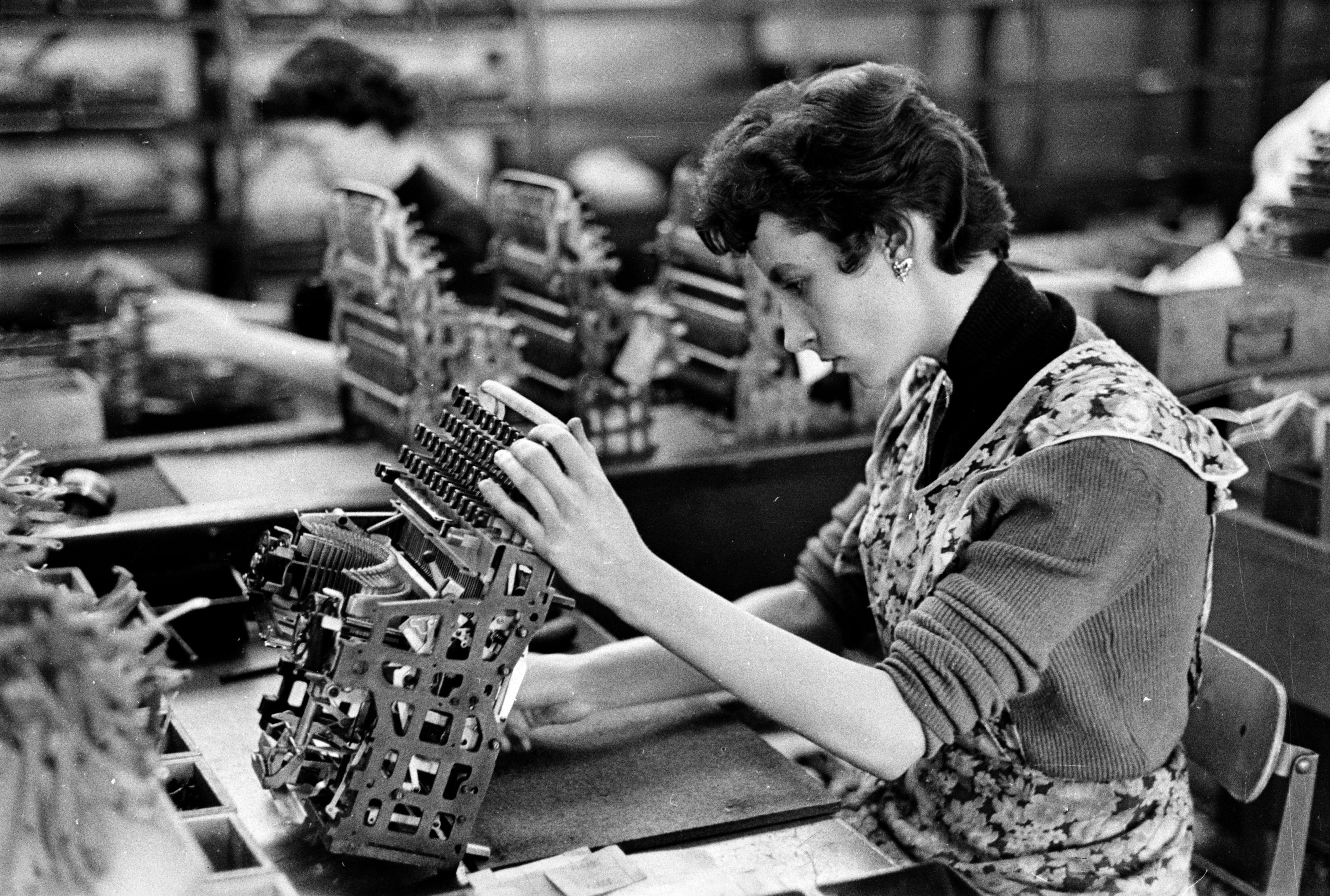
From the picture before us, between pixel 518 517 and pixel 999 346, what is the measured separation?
0.68 meters

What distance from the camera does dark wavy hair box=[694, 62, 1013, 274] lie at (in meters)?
1.81

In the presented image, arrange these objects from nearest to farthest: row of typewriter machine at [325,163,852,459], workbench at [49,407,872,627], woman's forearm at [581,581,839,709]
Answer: woman's forearm at [581,581,839,709]
workbench at [49,407,872,627]
row of typewriter machine at [325,163,852,459]

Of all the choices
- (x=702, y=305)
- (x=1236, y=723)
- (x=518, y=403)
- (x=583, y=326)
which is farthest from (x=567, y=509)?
(x=702, y=305)

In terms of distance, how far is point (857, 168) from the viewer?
1.80m

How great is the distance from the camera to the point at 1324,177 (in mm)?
3484

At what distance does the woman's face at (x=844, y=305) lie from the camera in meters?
1.85

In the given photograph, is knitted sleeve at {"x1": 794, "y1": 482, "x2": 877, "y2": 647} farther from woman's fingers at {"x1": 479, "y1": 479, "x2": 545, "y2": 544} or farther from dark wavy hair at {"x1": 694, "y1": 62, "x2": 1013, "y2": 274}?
woman's fingers at {"x1": 479, "y1": 479, "x2": 545, "y2": 544}

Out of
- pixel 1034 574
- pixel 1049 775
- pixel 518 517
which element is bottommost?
pixel 1049 775

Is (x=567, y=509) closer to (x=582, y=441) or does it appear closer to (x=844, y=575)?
(x=582, y=441)

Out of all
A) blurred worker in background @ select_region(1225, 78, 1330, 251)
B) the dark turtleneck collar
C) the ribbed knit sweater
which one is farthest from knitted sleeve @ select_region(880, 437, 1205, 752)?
blurred worker in background @ select_region(1225, 78, 1330, 251)

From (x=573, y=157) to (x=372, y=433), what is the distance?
3.46 metres

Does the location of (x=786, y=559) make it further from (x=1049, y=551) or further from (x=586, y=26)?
(x=586, y=26)

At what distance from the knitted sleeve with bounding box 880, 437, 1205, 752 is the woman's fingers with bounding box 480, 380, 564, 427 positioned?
0.45 meters

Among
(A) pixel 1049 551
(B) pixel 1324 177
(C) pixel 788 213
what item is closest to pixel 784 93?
(C) pixel 788 213
